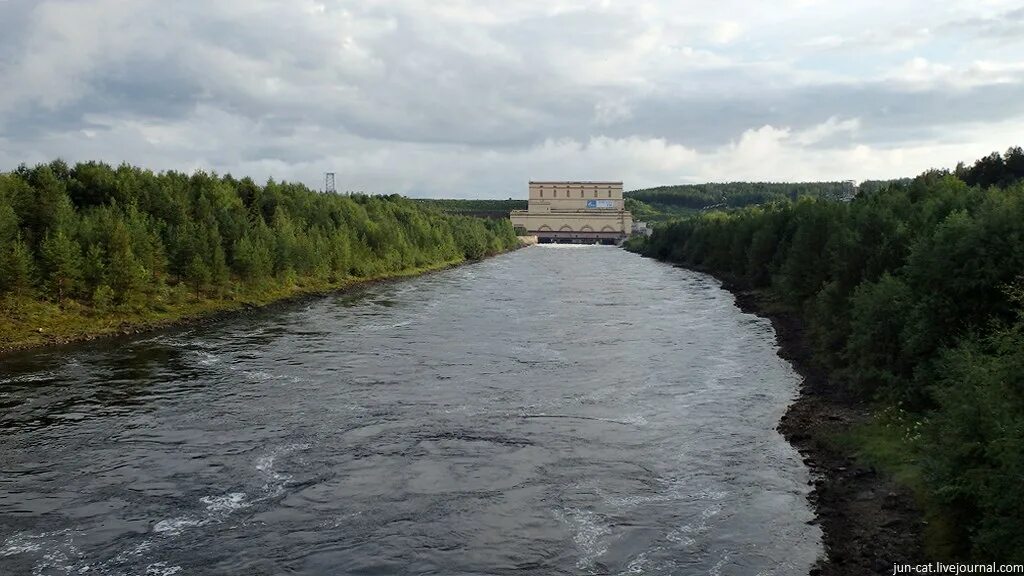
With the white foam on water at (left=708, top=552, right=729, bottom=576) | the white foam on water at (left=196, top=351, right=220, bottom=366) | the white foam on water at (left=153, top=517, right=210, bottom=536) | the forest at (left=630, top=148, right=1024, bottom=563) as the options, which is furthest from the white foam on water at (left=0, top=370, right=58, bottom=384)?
the forest at (left=630, top=148, right=1024, bottom=563)

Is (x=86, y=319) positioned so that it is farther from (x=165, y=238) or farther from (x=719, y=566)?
(x=719, y=566)

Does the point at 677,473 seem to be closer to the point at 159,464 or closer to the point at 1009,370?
the point at 1009,370

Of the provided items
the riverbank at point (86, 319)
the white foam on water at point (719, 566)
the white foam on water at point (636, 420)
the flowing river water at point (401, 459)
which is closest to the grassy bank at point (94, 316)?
the riverbank at point (86, 319)

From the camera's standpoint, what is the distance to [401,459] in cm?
2964

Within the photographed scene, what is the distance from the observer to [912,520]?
22406mm

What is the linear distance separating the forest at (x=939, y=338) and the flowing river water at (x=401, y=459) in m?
4.00

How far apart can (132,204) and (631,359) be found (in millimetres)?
61755

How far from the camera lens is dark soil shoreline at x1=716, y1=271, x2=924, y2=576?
67.3ft

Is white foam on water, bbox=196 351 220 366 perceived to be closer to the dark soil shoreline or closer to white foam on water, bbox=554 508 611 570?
white foam on water, bbox=554 508 611 570

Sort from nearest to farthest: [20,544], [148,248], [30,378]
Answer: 1. [20,544]
2. [30,378]
3. [148,248]

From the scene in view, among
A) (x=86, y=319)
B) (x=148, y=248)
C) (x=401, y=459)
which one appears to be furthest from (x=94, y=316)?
(x=401, y=459)

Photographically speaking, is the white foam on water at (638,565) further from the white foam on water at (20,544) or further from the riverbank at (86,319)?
the riverbank at (86,319)

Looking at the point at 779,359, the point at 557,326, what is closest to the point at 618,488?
the point at 779,359

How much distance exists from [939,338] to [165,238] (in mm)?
75877
